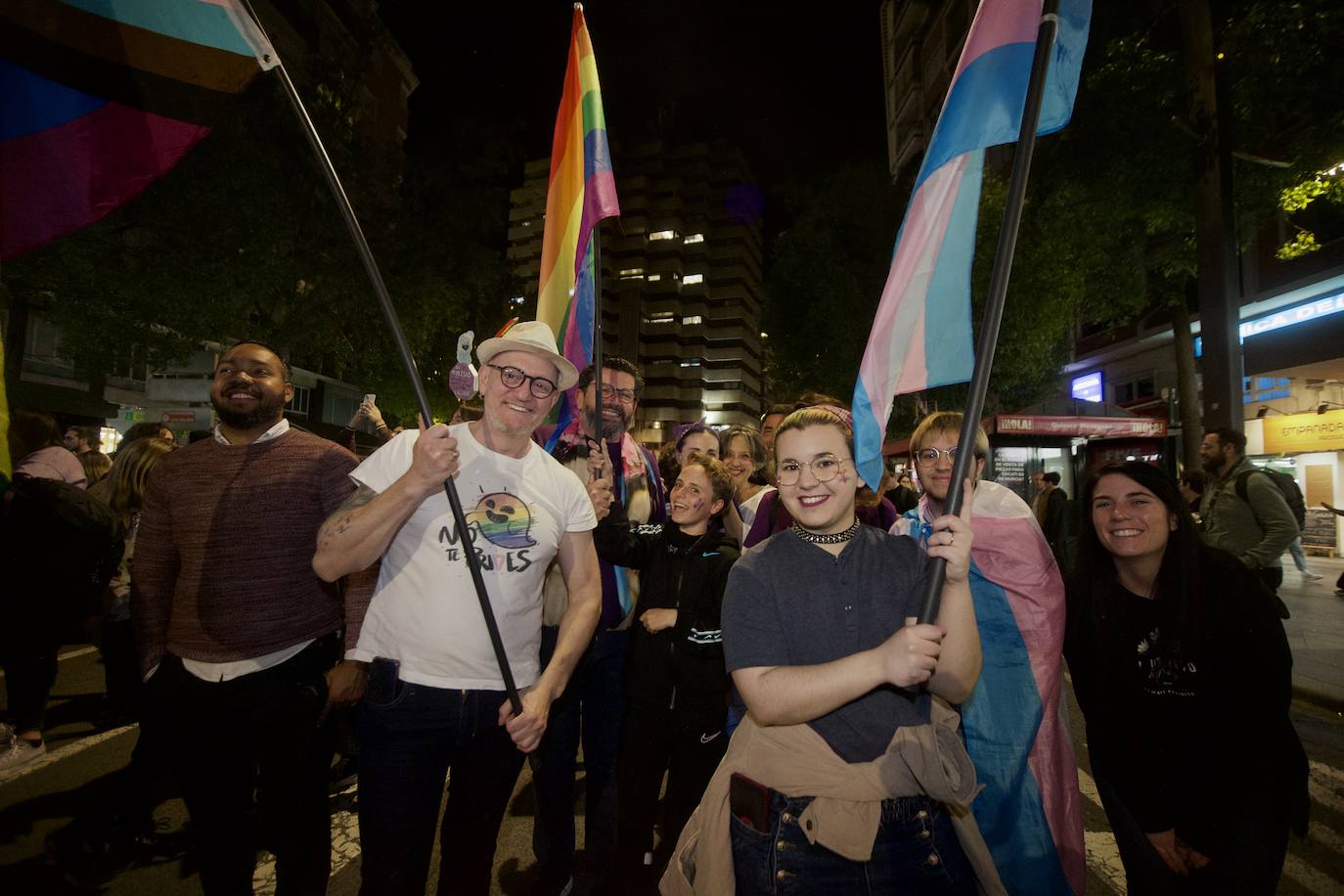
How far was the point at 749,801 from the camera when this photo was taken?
5.82 feet

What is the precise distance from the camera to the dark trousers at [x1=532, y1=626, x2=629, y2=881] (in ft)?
9.55

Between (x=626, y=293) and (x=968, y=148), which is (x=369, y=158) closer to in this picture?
(x=968, y=148)

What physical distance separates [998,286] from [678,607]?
2.13 meters

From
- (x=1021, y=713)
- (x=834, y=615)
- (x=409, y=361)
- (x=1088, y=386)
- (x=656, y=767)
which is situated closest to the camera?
(x=834, y=615)

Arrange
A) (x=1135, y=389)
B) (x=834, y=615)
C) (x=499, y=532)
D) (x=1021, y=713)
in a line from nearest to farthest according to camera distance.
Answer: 1. (x=834, y=615)
2. (x=499, y=532)
3. (x=1021, y=713)
4. (x=1135, y=389)

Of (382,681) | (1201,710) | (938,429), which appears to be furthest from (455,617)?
(1201,710)

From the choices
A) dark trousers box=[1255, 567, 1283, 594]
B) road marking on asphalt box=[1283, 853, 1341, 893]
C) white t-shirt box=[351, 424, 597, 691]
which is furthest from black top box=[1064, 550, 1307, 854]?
dark trousers box=[1255, 567, 1283, 594]

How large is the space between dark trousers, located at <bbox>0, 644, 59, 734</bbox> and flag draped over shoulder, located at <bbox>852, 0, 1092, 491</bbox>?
569 centimetres

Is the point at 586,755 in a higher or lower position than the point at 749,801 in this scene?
lower

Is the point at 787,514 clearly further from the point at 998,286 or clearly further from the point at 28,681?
the point at 28,681

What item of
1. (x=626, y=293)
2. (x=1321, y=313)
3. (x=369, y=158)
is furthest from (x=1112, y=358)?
(x=626, y=293)

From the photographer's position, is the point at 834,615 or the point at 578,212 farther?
the point at 578,212

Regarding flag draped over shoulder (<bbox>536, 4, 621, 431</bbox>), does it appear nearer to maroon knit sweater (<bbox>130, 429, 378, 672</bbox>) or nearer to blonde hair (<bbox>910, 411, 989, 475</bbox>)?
maroon knit sweater (<bbox>130, 429, 378, 672</bbox>)

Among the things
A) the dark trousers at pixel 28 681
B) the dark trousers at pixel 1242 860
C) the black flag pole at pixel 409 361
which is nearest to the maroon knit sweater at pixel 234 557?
the black flag pole at pixel 409 361
